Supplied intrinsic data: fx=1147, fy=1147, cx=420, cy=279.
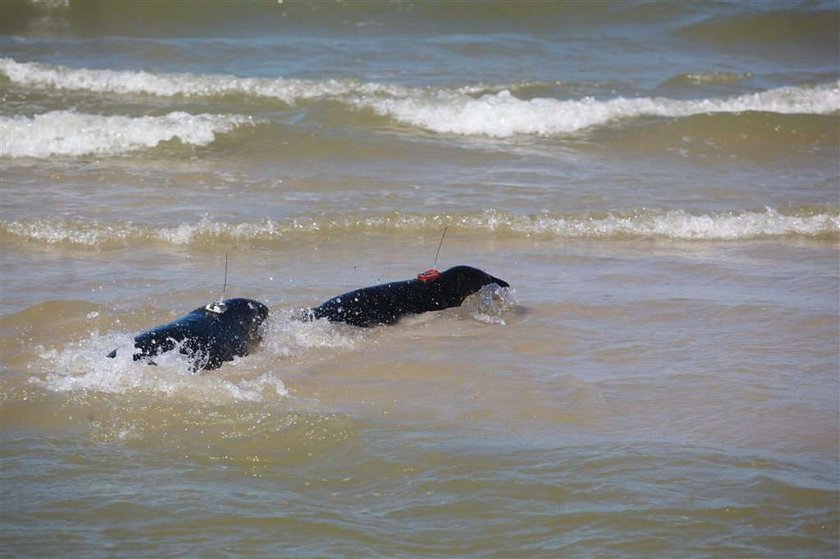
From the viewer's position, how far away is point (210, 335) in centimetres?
639

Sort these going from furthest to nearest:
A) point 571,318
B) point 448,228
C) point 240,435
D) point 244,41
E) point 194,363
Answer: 1. point 244,41
2. point 448,228
3. point 571,318
4. point 194,363
5. point 240,435

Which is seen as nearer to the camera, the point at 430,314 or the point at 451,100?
the point at 430,314

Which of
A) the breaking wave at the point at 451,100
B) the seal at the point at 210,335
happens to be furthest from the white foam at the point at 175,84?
the seal at the point at 210,335

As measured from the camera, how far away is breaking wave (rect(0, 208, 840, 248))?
913cm

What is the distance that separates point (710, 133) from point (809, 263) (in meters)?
5.04

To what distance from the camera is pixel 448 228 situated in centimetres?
969

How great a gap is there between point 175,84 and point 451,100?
365 cm

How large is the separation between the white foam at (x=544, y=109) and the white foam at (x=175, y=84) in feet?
2.59

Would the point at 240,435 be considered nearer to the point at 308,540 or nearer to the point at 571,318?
the point at 308,540

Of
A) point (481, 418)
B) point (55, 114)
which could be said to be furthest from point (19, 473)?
point (55, 114)

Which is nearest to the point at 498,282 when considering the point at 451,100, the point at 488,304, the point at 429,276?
the point at 488,304

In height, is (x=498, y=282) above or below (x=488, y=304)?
above

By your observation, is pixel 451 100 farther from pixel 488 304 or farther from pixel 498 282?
pixel 488 304

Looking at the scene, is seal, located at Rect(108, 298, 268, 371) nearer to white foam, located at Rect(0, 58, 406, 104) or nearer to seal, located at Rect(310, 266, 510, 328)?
seal, located at Rect(310, 266, 510, 328)
